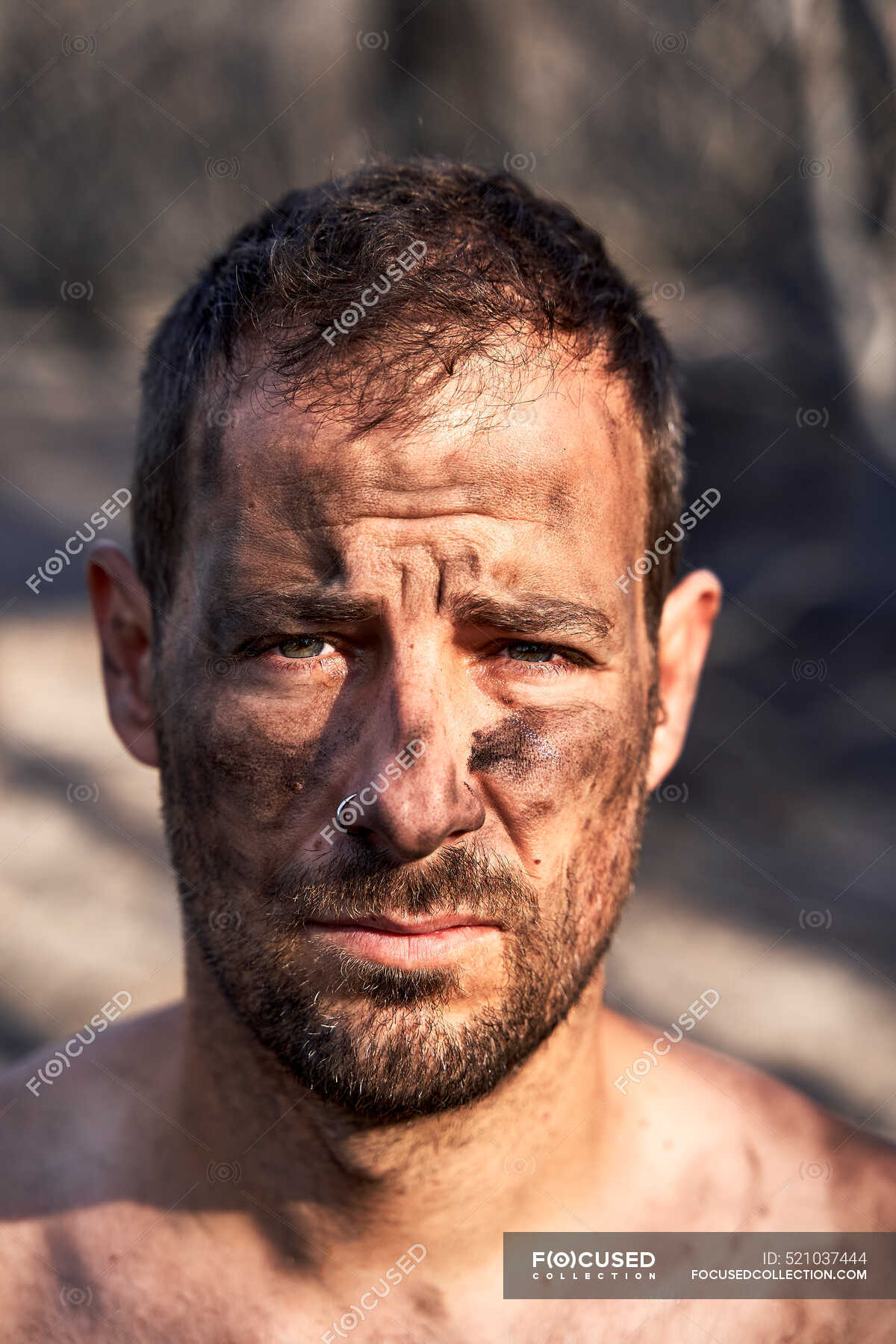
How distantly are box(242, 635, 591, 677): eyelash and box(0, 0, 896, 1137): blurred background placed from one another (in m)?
2.53

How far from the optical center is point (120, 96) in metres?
4.14

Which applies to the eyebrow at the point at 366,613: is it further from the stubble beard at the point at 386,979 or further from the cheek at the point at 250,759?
the stubble beard at the point at 386,979

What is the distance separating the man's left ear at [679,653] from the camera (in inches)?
84.7

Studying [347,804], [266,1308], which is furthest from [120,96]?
[266,1308]

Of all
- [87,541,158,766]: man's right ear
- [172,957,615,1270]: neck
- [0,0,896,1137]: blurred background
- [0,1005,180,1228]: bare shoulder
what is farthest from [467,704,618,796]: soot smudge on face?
[0,0,896,1137]: blurred background

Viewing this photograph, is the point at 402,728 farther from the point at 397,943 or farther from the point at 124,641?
the point at 124,641

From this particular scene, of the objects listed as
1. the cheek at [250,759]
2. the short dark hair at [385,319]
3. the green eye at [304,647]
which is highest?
the short dark hair at [385,319]

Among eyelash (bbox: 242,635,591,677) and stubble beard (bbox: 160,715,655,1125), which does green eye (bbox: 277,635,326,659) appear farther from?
stubble beard (bbox: 160,715,655,1125)

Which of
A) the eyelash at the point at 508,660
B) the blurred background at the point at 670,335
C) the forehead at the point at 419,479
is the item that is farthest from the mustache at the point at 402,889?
the blurred background at the point at 670,335

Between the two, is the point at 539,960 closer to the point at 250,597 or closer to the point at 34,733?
the point at 250,597

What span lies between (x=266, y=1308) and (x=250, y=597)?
1.17 metres

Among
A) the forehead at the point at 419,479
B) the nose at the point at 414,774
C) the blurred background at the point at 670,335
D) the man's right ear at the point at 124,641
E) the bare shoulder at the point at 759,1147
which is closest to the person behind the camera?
the nose at the point at 414,774

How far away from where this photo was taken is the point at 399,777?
5.17ft

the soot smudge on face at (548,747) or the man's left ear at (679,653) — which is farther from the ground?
the soot smudge on face at (548,747)
